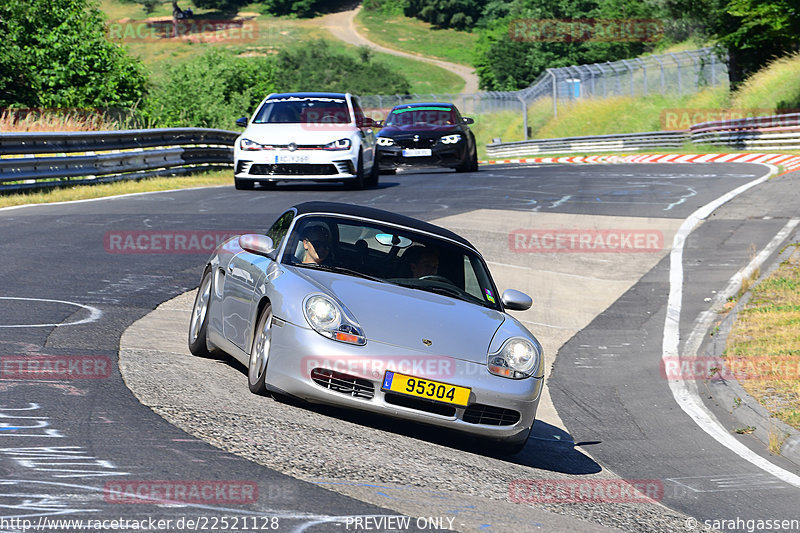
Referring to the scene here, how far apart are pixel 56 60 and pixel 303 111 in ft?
50.2

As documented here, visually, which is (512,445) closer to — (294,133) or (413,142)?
(294,133)

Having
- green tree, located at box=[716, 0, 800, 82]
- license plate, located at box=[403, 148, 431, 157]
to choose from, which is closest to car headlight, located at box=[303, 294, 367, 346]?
license plate, located at box=[403, 148, 431, 157]

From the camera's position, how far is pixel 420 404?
6609 mm

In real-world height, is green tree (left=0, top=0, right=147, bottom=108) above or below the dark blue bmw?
above

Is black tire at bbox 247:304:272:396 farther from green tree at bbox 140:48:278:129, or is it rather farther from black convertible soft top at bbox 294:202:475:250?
green tree at bbox 140:48:278:129

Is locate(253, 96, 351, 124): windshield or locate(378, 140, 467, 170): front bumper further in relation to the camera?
locate(378, 140, 467, 170): front bumper

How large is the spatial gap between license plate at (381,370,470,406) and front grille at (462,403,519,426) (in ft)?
0.34

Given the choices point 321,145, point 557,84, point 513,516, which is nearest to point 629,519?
point 513,516

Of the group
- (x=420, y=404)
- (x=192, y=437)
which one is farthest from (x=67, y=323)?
(x=420, y=404)

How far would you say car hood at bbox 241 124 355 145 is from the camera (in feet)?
66.0

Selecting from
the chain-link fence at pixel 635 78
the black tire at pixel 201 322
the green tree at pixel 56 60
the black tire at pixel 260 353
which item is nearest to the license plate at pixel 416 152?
the green tree at pixel 56 60

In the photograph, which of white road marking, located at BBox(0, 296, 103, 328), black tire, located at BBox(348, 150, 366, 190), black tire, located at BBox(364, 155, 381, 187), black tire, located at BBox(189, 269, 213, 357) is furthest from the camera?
black tire, located at BBox(364, 155, 381, 187)

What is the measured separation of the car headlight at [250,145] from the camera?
20.2 metres

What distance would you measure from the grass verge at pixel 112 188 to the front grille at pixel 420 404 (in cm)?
1290
